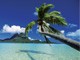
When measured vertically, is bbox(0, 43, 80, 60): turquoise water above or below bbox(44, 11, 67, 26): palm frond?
below

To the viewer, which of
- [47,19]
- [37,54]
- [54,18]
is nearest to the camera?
[54,18]

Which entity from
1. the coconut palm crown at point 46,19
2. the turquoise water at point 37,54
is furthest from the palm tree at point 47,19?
the turquoise water at point 37,54

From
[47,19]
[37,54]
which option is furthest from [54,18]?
[37,54]

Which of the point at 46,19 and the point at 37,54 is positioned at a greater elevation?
the point at 46,19

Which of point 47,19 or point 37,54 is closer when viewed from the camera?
point 47,19

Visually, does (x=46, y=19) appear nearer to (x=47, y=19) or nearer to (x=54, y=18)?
(x=47, y=19)

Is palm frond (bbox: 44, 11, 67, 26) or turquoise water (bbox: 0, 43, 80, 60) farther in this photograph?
turquoise water (bbox: 0, 43, 80, 60)

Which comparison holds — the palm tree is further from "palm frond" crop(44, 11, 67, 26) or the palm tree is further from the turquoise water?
the turquoise water

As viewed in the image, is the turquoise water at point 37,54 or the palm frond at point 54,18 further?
the turquoise water at point 37,54

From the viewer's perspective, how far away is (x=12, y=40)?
4694 centimetres

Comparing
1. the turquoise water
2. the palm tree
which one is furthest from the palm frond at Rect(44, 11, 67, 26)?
the turquoise water

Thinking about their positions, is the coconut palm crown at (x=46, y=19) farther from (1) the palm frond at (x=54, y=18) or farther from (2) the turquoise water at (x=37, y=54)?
(2) the turquoise water at (x=37, y=54)

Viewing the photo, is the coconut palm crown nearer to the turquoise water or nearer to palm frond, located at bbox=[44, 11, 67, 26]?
palm frond, located at bbox=[44, 11, 67, 26]

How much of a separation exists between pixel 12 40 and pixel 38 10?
127ft
